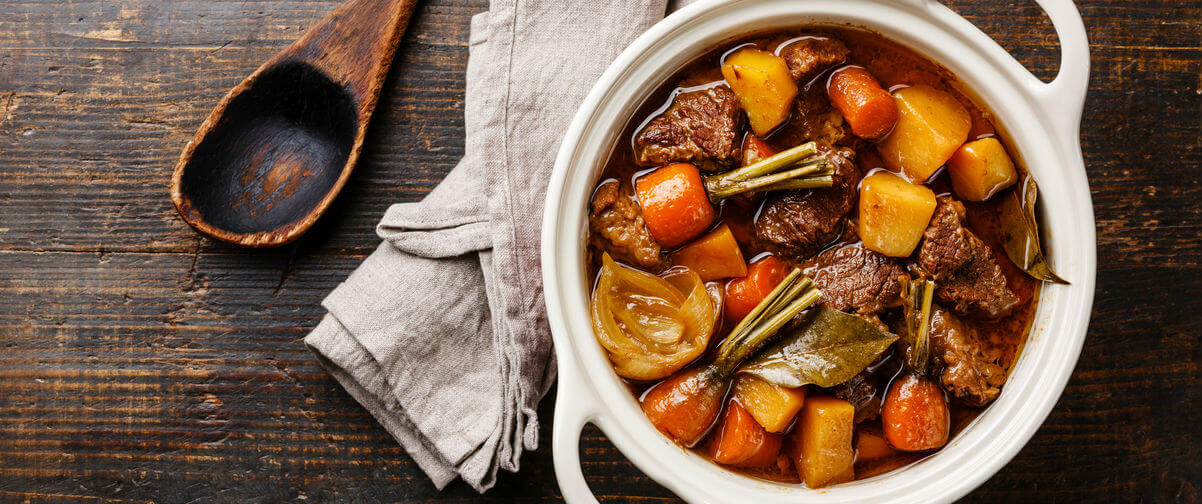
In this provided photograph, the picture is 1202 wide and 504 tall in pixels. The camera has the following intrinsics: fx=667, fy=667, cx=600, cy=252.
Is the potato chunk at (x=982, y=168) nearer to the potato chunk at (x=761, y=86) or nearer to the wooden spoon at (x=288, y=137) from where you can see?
the potato chunk at (x=761, y=86)

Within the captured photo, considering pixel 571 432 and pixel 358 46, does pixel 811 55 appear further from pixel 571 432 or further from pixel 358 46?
pixel 358 46

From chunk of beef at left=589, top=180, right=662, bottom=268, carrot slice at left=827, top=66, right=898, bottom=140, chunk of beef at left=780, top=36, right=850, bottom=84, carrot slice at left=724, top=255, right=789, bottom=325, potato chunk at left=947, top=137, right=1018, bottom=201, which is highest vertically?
chunk of beef at left=780, top=36, right=850, bottom=84

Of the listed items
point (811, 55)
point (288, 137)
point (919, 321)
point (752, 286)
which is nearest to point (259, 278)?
point (288, 137)

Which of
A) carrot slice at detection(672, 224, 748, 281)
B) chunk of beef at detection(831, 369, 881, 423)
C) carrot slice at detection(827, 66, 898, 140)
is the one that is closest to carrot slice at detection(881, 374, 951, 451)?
chunk of beef at detection(831, 369, 881, 423)

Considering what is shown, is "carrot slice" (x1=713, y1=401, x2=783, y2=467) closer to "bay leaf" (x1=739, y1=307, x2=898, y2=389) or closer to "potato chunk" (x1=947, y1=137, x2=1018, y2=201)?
"bay leaf" (x1=739, y1=307, x2=898, y2=389)

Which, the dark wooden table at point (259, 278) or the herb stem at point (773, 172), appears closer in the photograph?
the herb stem at point (773, 172)

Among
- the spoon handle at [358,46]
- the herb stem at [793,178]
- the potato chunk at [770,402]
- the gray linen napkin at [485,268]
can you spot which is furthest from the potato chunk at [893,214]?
the spoon handle at [358,46]
